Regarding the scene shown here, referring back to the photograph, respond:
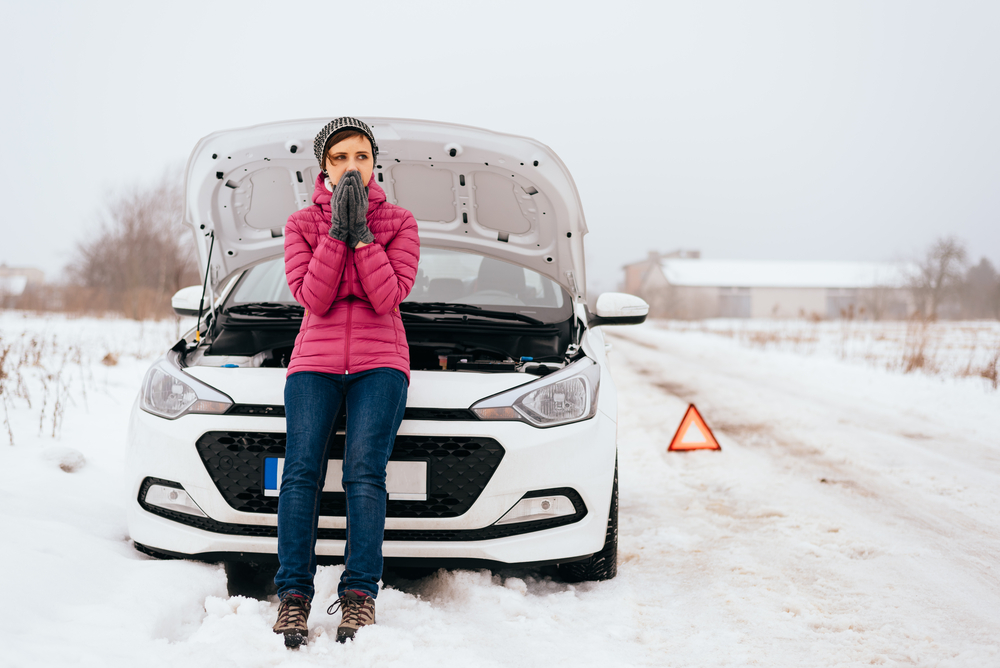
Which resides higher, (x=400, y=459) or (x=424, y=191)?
(x=424, y=191)

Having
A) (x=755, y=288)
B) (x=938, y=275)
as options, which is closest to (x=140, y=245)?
(x=938, y=275)

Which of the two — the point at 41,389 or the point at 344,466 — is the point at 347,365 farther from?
the point at 41,389

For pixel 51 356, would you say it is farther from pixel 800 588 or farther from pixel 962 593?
pixel 962 593

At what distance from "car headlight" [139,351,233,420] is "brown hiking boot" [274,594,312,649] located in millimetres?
731

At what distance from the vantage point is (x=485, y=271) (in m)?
3.67

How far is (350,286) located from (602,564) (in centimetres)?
152

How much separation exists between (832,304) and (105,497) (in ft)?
220

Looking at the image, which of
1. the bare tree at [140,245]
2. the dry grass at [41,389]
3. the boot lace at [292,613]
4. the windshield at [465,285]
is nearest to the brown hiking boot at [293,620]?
the boot lace at [292,613]

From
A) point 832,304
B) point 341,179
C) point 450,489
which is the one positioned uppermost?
point 341,179

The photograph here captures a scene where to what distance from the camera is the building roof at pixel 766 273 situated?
197 feet

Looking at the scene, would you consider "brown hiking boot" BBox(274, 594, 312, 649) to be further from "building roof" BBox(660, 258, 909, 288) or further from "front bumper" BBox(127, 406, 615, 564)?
"building roof" BBox(660, 258, 909, 288)

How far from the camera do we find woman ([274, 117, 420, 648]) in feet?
6.61

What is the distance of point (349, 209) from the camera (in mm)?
2098

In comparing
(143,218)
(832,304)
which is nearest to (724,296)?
(832,304)
